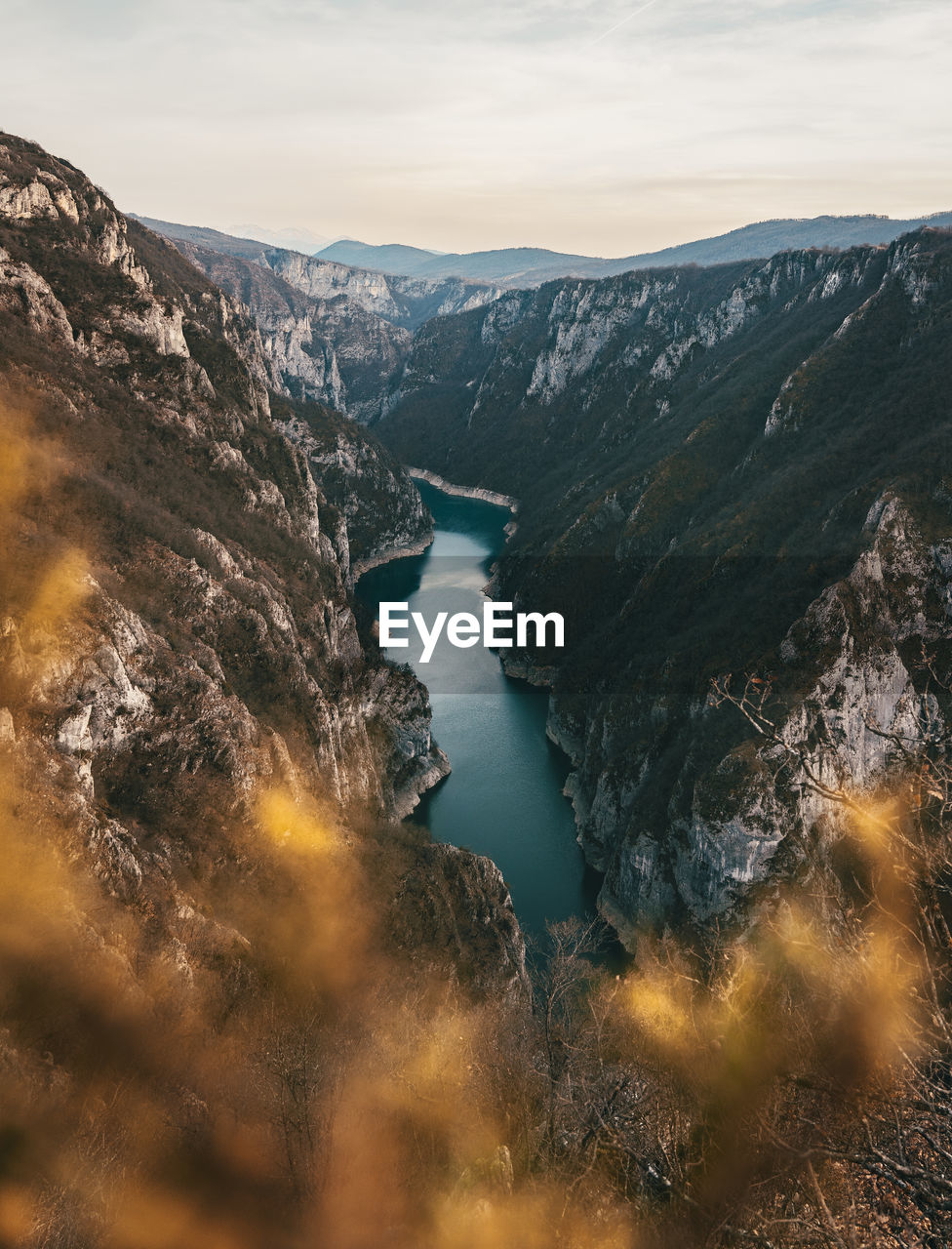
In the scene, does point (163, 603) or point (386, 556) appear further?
point (386, 556)

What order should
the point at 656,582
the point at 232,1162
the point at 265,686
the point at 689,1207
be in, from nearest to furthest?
1. the point at 689,1207
2. the point at 232,1162
3. the point at 265,686
4. the point at 656,582

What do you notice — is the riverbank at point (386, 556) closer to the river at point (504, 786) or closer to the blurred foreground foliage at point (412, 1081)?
the river at point (504, 786)

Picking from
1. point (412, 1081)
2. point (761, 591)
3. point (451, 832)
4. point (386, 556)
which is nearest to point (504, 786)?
point (451, 832)

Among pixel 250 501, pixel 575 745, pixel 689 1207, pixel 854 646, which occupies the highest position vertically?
pixel 250 501

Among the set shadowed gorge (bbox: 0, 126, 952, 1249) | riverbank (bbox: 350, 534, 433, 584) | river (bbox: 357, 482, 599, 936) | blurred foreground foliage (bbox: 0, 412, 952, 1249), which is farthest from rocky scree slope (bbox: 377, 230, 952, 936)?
riverbank (bbox: 350, 534, 433, 584)

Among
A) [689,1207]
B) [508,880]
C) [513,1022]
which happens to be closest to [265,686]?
[508,880]

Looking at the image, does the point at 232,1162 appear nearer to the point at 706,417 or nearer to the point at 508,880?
the point at 508,880

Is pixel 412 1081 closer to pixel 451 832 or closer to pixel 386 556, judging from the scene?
pixel 451 832
